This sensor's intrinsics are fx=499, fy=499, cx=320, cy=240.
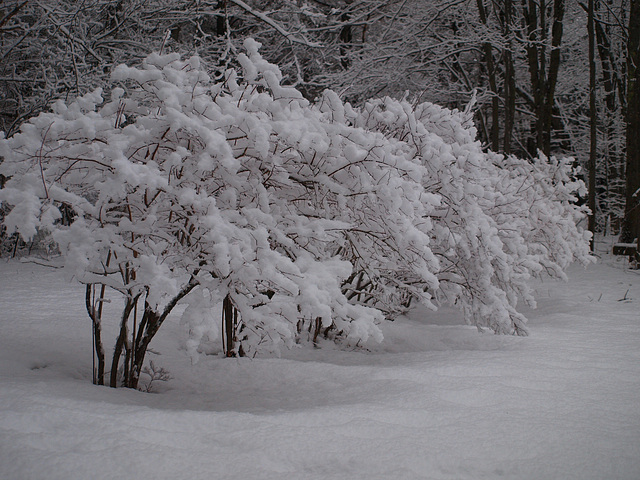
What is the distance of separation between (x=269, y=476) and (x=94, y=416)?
814mm

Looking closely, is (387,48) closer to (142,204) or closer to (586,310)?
(586,310)

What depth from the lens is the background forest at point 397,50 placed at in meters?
7.88

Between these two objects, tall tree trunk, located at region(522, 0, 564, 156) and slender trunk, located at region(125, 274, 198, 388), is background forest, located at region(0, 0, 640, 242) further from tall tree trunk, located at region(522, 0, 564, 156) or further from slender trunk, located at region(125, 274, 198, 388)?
slender trunk, located at region(125, 274, 198, 388)

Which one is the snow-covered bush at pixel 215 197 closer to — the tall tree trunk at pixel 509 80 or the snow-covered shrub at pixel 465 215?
the snow-covered shrub at pixel 465 215

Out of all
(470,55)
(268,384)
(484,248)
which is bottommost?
(268,384)

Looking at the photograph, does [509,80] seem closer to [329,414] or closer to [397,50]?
[397,50]

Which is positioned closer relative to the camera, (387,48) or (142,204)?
(142,204)

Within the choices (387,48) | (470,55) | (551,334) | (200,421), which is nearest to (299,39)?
(387,48)

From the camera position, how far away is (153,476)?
1.64 meters

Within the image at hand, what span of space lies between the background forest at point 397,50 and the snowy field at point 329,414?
3.58 metres

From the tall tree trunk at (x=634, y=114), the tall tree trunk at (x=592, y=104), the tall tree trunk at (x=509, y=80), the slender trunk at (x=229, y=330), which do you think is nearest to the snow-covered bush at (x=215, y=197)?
the slender trunk at (x=229, y=330)

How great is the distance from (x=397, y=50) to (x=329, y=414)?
38.6 ft

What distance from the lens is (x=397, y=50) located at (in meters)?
12.5

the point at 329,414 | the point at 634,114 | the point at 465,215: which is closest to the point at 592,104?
the point at 634,114
